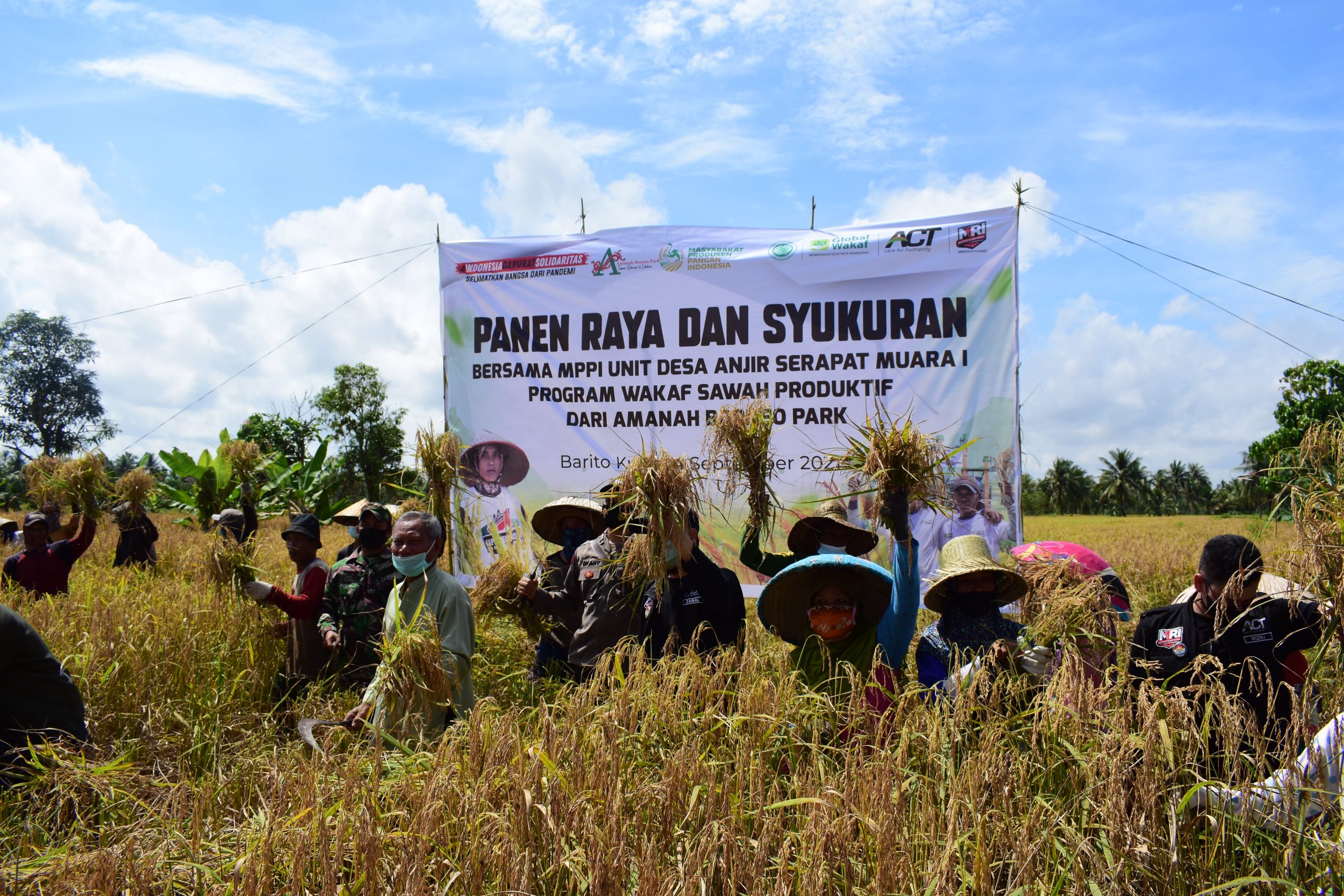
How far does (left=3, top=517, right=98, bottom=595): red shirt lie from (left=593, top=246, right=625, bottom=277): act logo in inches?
192

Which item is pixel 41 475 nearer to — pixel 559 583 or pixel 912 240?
pixel 559 583

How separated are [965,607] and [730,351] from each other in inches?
164

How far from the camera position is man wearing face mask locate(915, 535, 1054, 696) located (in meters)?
3.44

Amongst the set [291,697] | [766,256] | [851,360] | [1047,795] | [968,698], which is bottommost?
[291,697]

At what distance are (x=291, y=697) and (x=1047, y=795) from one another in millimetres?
4068

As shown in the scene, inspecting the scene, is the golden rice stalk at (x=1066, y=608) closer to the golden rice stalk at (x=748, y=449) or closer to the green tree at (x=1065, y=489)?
the golden rice stalk at (x=748, y=449)

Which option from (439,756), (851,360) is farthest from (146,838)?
(851,360)

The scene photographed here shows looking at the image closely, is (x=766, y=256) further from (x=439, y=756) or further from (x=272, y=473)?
(x=272, y=473)

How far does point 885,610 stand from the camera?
3490 mm

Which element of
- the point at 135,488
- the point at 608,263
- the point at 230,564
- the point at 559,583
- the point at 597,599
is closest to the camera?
the point at 597,599

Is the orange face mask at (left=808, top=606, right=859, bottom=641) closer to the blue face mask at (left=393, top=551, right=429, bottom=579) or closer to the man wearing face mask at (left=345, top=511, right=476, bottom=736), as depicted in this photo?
the man wearing face mask at (left=345, top=511, right=476, bottom=736)

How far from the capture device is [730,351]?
7.39 m

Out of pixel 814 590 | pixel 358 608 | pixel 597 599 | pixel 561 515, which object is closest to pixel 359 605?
pixel 358 608

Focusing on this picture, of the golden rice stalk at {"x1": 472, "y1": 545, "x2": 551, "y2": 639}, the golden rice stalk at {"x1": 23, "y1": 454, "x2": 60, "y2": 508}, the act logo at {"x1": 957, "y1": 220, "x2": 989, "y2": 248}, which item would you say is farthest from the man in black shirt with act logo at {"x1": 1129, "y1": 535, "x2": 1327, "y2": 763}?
the golden rice stalk at {"x1": 23, "y1": 454, "x2": 60, "y2": 508}
